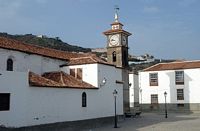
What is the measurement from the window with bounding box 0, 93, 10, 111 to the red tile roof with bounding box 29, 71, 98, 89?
2136mm

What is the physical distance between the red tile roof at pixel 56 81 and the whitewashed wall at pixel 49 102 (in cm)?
34

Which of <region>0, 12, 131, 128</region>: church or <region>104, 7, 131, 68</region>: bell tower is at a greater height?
<region>104, 7, 131, 68</region>: bell tower

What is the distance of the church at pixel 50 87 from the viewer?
21047mm

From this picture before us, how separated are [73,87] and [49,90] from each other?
296 cm

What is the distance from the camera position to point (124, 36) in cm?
4366

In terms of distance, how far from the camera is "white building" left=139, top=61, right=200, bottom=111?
5025cm

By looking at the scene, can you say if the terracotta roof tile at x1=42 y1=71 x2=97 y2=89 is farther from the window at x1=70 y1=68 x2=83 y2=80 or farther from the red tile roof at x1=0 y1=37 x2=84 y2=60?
the red tile roof at x1=0 y1=37 x2=84 y2=60

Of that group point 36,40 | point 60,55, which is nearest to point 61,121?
point 60,55

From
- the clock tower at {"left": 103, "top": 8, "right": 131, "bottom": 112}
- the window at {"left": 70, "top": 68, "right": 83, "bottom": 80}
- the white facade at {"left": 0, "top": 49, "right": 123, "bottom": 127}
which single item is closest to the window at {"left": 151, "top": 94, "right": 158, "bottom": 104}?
the clock tower at {"left": 103, "top": 8, "right": 131, "bottom": 112}

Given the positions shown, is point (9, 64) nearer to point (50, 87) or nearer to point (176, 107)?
A: point (50, 87)

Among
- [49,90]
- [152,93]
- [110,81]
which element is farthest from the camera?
[152,93]

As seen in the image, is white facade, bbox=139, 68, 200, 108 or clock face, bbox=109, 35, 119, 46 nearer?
clock face, bbox=109, 35, 119, 46

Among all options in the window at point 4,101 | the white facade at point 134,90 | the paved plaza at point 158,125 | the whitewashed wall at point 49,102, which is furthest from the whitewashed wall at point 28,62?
the white facade at point 134,90

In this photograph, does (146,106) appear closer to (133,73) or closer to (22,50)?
(133,73)
